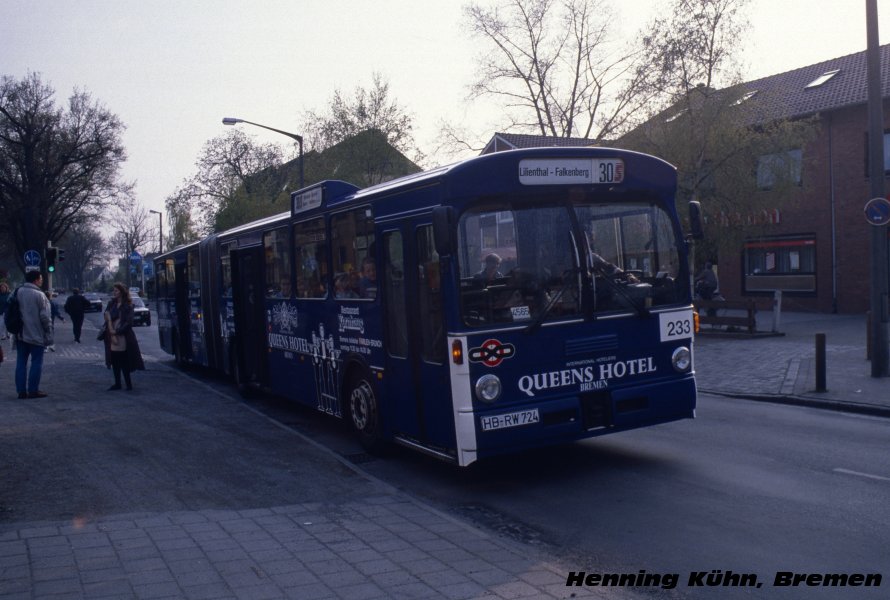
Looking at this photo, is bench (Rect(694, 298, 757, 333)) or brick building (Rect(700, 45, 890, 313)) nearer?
bench (Rect(694, 298, 757, 333))

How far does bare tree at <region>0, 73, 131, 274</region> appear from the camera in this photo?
49469 millimetres

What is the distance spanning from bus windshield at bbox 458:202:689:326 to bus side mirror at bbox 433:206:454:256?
284 millimetres

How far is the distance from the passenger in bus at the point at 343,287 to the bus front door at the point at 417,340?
1022mm

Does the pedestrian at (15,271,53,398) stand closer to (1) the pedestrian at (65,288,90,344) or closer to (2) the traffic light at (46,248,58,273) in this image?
(2) the traffic light at (46,248,58,273)

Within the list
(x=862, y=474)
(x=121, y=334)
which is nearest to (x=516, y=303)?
(x=862, y=474)

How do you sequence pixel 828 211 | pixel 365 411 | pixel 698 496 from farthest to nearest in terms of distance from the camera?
pixel 828 211 < pixel 365 411 < pixel 698 496

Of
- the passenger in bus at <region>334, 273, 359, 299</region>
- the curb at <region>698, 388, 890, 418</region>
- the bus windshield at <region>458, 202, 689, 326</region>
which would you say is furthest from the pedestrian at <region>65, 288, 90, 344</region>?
the bus windshield at <region>458, 202, 689, 326</region>

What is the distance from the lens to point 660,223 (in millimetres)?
8461

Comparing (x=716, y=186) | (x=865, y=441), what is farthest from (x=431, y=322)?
(x=716, y=186)

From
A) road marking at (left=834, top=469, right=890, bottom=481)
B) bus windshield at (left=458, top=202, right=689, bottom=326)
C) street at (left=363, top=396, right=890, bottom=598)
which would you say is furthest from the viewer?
road marking at (left=834, top=469, right=890, bottom=481)

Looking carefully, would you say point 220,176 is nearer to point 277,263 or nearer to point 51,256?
point 51,256

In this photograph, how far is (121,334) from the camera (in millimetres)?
14797

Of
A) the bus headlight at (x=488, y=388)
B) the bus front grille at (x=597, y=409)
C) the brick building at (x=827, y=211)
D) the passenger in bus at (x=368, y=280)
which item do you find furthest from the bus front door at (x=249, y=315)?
the brick building at (x=827, y=211)

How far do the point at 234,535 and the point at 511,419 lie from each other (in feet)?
8.27
